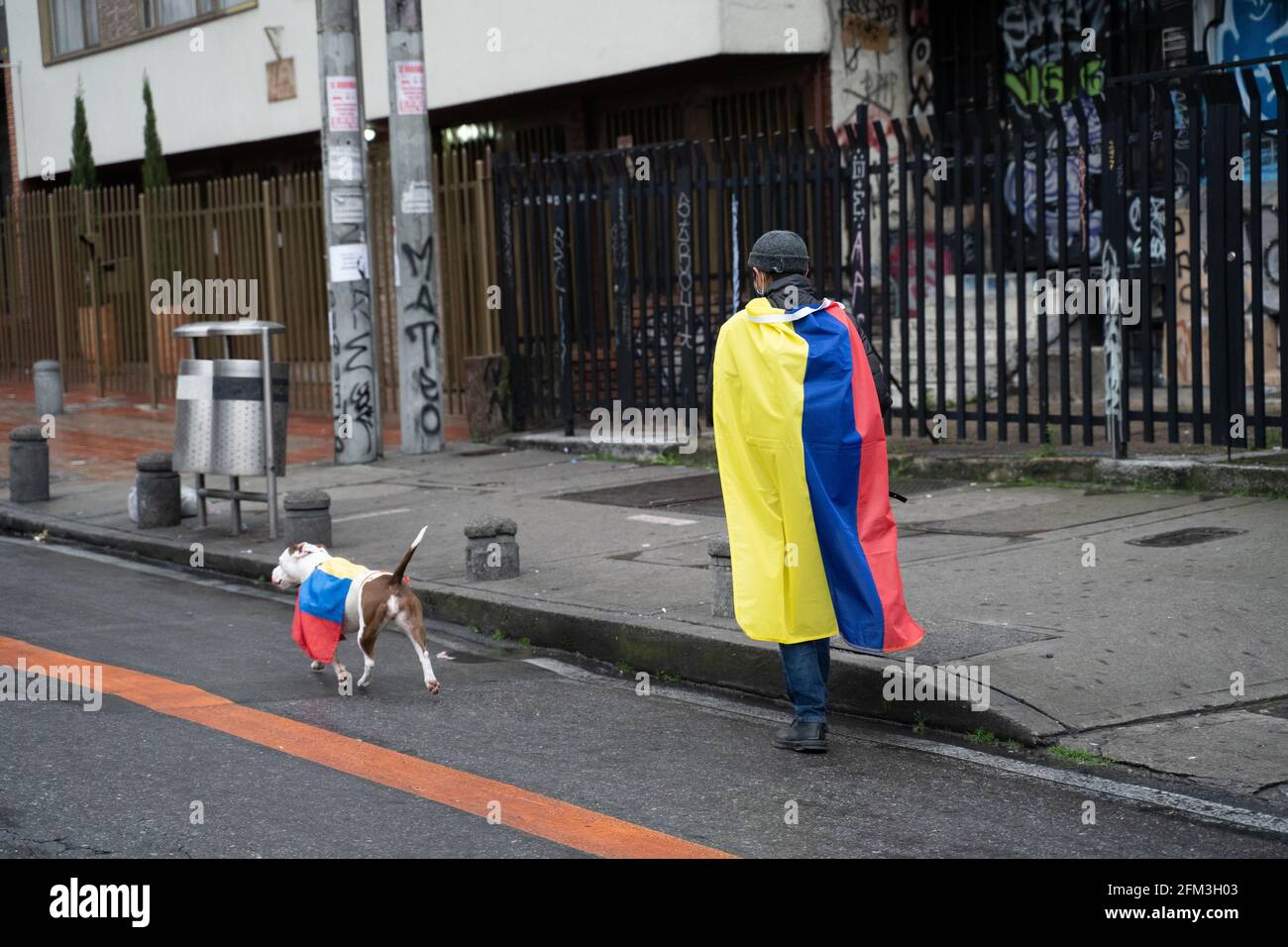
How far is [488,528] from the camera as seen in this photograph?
9.20 meters

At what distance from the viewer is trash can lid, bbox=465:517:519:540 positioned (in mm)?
9211

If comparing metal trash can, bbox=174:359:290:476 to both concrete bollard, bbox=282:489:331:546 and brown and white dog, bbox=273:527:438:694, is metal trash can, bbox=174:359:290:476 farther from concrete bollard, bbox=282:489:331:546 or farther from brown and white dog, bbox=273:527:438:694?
brown and white dog, bbox=273:527:438:694

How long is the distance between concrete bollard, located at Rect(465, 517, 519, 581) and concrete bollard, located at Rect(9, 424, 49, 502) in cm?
536

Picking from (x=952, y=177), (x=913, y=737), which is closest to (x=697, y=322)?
(x=952, y=177)

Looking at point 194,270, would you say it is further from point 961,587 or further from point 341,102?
point 961,587

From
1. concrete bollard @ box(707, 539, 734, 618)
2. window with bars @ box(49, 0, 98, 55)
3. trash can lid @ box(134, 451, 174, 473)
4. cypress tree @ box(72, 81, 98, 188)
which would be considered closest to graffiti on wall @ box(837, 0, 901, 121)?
trash can lid @ box(134, 451, 174, 473)

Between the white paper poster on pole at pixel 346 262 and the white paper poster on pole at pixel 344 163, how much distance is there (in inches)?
21.2

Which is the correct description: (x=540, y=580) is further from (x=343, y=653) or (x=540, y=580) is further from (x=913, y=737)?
(x=913, y=737)

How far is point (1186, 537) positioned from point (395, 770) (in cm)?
491

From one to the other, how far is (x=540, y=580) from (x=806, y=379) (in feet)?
11.2

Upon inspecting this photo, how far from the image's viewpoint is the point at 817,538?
6.18 meters

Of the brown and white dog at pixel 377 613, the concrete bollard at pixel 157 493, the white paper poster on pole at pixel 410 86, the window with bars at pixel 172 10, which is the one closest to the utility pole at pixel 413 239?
the white paper poster on pole at pixel 410 86

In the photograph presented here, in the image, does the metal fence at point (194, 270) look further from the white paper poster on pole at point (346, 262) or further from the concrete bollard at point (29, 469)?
the concrete bollard at point (29, 469)

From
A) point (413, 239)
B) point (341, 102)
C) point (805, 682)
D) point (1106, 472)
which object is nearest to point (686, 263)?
point (413, 239)
